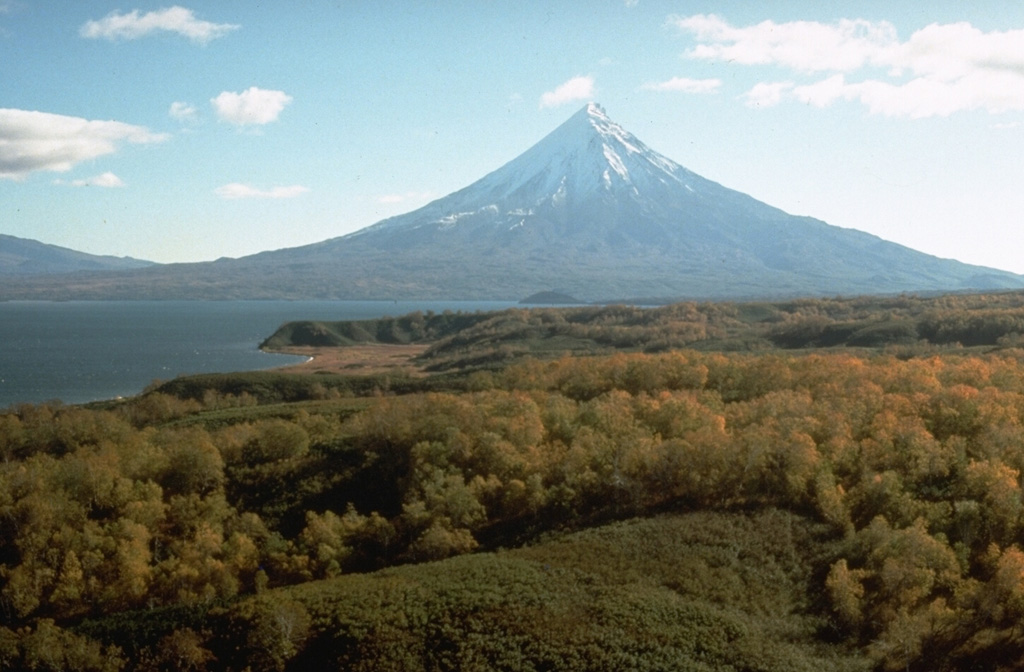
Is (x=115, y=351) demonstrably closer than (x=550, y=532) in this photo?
No

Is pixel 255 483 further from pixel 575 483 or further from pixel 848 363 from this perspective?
pixel 848 363

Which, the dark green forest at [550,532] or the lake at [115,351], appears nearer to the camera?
the dark green forest at [550,532]

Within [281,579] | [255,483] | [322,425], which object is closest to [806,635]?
[281,579]

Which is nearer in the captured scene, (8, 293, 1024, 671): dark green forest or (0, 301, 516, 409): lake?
(8, 293, 1024, 671): dark green forest
